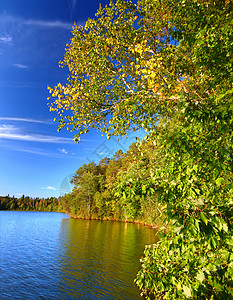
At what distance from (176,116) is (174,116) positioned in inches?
21.5

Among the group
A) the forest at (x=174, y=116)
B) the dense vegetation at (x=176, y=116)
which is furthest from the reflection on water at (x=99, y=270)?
the dense vegetation at (x=176, y=116)

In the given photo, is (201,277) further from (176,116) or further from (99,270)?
(99,270)

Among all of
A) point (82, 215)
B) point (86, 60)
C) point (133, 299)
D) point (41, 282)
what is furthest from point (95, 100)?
point (82, 215)

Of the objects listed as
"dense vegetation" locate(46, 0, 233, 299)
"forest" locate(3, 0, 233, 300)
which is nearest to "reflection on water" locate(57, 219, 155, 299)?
"forest" locate(3, 0, 233, 300)

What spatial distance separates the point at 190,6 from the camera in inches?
298

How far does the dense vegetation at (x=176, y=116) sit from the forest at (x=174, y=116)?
35 mm

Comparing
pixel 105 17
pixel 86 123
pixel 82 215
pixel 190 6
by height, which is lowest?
pixel 82 215

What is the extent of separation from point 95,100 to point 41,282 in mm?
16861

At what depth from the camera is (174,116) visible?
31.6 ft

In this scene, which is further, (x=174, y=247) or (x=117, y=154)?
(x=117, y=154)

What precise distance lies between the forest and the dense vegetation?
4 centimetres

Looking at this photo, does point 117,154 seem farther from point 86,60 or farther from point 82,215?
point 86,60

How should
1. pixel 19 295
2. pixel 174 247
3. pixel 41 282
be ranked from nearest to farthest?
pixel 174 247, pixel 19 295, pixel 41 282

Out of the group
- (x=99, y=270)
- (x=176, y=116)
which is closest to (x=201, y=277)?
(x=176, y=116)
